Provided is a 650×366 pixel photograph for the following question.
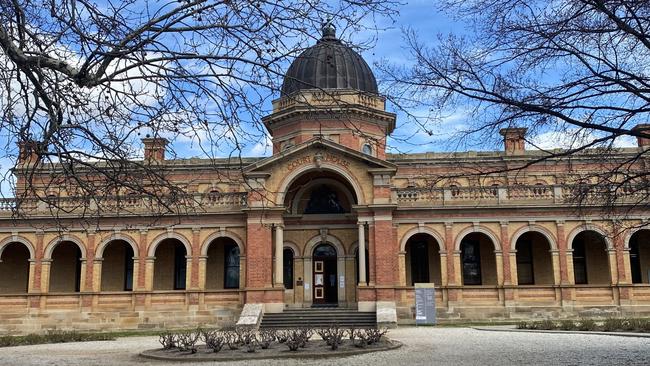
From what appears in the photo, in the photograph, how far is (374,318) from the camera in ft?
92.9

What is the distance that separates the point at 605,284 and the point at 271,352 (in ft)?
70.6

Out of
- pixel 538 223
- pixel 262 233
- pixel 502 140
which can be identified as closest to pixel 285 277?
pixel 262 233

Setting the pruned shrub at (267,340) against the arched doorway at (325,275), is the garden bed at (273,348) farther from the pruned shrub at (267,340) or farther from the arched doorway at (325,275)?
the arched doorway at (325,275)

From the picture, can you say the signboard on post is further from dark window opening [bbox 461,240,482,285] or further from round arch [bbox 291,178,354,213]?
round arch [bbox 291,178,354,213]

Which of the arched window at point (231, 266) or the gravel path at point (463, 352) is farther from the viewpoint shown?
the arched window at point (231, 266)

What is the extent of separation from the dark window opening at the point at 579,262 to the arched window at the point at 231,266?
60.2ft

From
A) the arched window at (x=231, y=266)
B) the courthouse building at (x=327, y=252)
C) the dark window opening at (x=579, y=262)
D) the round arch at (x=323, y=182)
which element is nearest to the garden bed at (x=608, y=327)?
the courthouse building at (x=327, y=252)

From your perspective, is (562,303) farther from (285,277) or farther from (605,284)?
(285,277)

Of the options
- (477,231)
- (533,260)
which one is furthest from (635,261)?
(477,231)

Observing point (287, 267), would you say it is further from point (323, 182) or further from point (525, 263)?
point (525, 263)

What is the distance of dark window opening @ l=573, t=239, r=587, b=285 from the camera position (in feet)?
110

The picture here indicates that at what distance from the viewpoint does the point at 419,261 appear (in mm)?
34125

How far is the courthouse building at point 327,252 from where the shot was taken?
3058cm

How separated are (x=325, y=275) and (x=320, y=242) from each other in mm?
1809
